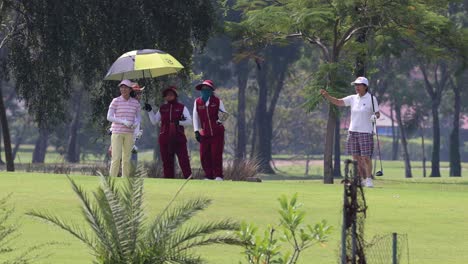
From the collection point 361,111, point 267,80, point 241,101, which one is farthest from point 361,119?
point 241,101

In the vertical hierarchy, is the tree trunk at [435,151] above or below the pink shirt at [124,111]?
above

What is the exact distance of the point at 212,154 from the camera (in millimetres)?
21688

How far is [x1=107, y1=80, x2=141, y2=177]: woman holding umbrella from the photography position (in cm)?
2030

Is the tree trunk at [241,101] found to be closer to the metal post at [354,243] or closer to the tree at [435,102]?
the tree at [435,102]

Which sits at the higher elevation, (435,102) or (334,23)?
(435,102)

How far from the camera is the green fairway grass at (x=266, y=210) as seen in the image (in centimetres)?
1348

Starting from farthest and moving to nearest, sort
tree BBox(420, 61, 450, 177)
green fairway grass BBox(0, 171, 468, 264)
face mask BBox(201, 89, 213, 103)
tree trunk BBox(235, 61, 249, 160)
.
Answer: tree trunk BBox(235, 61, 249, 160) < tree BBox(420, 61, 450, 177) < face mask BBox(201, 89, 213, 103) < green fairway grass BBox(0, 171, 468, 264)

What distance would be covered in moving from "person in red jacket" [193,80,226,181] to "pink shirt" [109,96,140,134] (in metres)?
1.16

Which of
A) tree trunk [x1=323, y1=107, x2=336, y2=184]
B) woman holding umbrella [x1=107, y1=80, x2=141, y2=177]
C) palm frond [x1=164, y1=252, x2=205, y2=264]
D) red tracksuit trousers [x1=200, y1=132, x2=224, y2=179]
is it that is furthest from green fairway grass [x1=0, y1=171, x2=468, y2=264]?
tree trunk [x1=323, y1=107, x2=336, y2=184]

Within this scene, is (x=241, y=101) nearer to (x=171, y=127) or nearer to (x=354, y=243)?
(x=171, y=127)

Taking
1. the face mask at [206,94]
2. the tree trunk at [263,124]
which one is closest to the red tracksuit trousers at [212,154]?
the face mask at [206,94]

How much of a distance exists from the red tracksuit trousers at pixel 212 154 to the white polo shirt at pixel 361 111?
213 centimetres

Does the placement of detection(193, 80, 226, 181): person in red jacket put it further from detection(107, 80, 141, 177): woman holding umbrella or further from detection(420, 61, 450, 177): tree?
detection(420, 61, 450, 177): tree

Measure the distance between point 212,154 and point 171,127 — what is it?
0.77m
